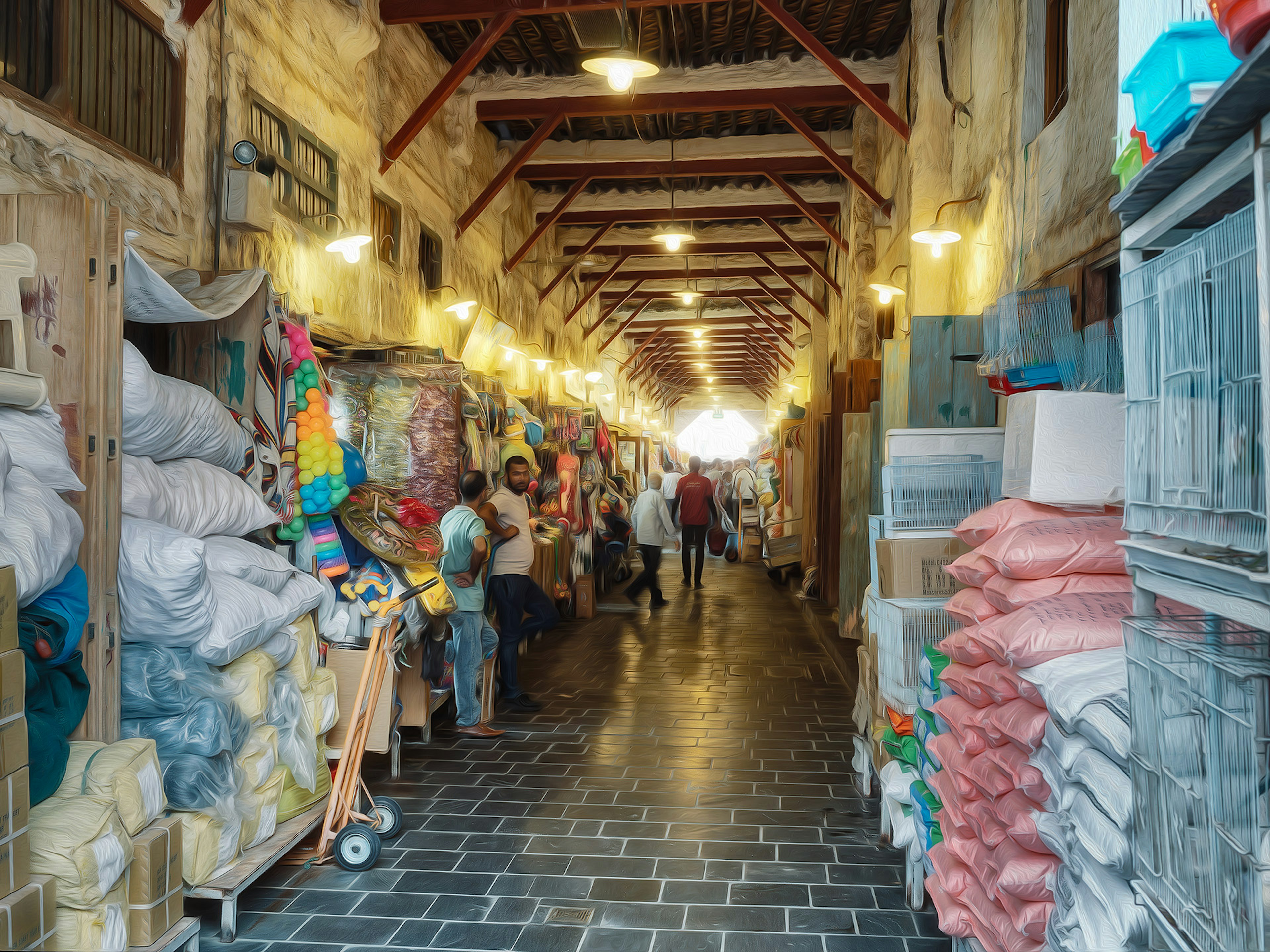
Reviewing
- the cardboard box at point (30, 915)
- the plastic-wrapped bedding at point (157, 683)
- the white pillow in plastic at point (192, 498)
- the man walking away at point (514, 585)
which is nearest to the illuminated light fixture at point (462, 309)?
the man walking away at point (514, 585)

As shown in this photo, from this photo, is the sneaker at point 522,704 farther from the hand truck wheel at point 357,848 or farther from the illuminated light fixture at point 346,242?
the illuminated light fixture at point 346,242

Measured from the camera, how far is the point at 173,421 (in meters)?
3.09

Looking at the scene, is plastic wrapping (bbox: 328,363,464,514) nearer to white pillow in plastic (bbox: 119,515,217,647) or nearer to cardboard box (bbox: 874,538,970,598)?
white pillow in plastic (bbox: 119,515,217,647)

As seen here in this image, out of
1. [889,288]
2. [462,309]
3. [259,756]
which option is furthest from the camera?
[462,309]

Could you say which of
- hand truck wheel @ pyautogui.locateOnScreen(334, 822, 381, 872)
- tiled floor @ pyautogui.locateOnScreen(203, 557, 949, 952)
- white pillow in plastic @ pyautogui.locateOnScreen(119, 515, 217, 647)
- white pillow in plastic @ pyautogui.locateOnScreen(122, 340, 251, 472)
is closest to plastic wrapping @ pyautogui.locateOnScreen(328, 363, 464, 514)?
tiled floor @ pyautogui.locateOnScreen(203, 557, 949, 952)

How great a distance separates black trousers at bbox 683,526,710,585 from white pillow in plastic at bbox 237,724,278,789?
28.8ft

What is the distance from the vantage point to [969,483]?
3.86 m

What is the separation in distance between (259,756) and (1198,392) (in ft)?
9.70

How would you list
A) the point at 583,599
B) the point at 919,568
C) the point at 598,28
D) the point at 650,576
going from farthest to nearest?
the point at 650,576 → the point at 583,599 → the point at 598,28 → the point at 919,568

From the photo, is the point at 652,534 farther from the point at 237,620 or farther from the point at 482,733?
the point at 237,620

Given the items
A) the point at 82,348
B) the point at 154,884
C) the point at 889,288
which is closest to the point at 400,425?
the point at 82,348

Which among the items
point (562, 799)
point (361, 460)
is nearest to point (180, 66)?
point (361, 460)

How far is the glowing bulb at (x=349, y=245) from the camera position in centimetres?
595

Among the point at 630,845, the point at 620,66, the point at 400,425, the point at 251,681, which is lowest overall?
the point at 630,845
